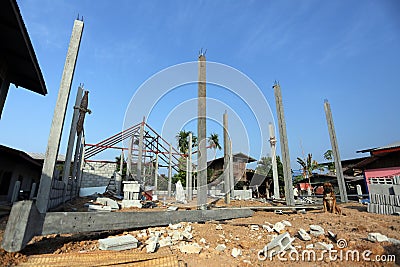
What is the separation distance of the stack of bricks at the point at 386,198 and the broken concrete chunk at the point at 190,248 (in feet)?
23.2

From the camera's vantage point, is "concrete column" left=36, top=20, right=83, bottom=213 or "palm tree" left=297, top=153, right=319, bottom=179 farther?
"palm tree" left=297, top=153, right=319, bottom=179

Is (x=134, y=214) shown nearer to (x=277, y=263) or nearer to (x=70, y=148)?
(x=277, y=263)

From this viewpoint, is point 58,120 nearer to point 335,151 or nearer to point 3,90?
point 3,90

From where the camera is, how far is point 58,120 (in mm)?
3914

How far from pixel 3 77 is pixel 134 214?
737cm

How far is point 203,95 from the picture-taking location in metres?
5.66

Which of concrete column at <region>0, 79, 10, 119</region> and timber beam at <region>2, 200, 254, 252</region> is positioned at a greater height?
concrete column at <region>0, 79, 10, 119</region>

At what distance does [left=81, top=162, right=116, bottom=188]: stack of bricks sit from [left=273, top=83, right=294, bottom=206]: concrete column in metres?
15.3

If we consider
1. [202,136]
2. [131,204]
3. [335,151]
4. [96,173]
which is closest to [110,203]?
[131,204]

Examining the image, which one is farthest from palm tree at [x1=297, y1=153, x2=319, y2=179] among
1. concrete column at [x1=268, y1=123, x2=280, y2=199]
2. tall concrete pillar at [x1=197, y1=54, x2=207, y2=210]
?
tall concrete pillar at [x1=197, y1=54, x2=207, y2=210]

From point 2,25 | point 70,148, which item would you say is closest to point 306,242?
point 70,148

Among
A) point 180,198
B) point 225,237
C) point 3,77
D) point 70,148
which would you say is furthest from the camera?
point 180,198

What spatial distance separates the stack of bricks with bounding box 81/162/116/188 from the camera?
17.0m

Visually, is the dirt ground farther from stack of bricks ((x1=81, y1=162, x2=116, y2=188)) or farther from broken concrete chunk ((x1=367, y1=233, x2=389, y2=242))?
stack of bricks ((x1=81, y1=162, x2=116, y2=188))
